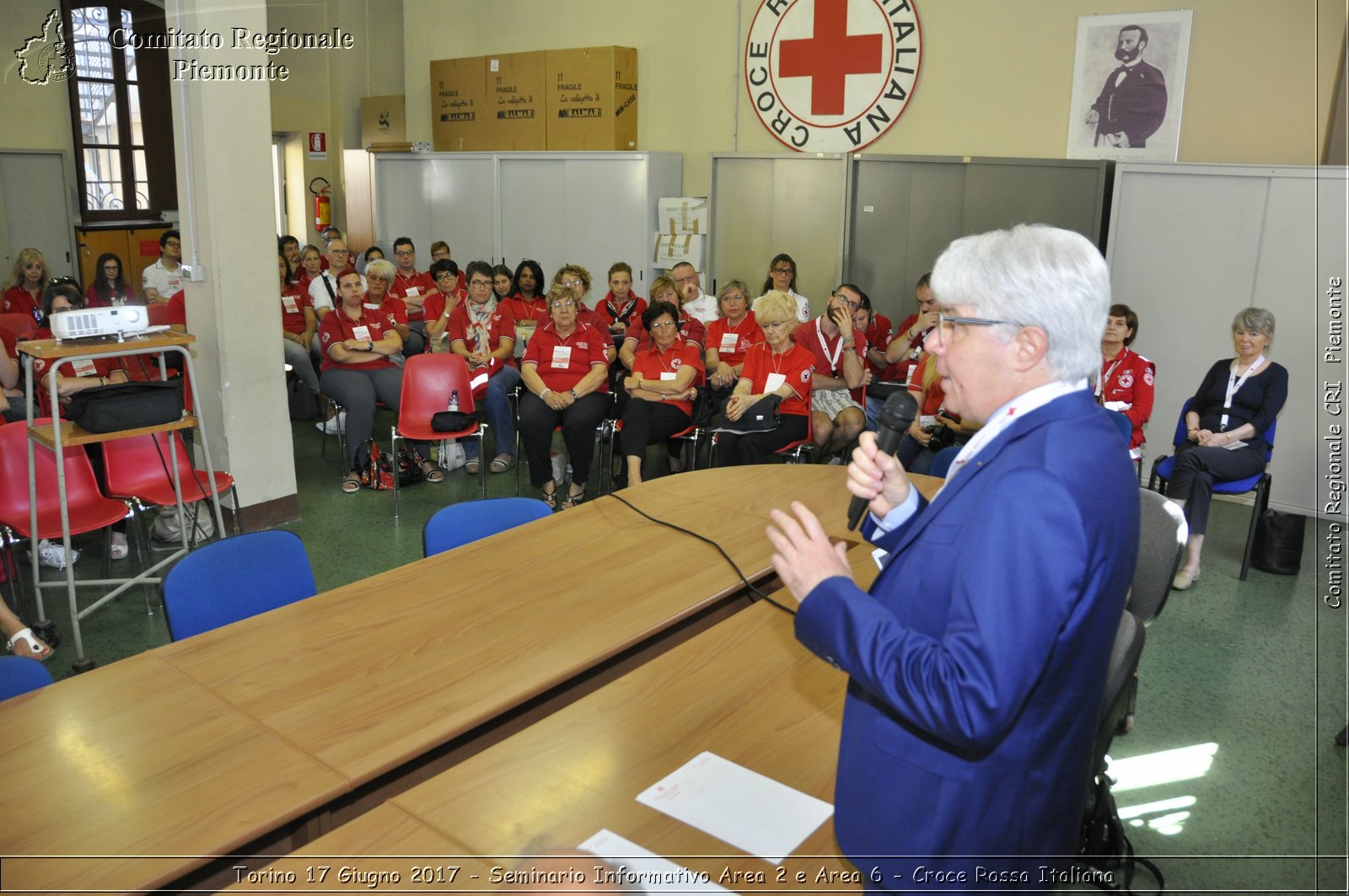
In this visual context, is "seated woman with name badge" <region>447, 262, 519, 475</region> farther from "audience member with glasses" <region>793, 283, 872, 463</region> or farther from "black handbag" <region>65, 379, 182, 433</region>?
"black handbag" <region>65, 379, 182, 433</region>

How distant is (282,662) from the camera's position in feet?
6.86

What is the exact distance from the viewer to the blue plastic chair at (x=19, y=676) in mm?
2020

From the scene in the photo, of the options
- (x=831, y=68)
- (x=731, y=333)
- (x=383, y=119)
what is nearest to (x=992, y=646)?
(x=731, y=333)

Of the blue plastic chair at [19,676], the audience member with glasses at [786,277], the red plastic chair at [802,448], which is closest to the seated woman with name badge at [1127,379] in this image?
the red plastic chair at [802,448]

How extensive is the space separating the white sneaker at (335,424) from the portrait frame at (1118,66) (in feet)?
16.9

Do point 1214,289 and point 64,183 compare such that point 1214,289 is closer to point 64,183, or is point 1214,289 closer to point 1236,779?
point 1236,779

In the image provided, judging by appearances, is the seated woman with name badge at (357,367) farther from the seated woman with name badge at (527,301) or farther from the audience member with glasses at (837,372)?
the audience member with glasses at (837,372)

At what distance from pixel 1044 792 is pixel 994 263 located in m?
0.70

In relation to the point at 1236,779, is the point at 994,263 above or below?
above

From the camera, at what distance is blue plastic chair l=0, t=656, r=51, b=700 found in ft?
6.63

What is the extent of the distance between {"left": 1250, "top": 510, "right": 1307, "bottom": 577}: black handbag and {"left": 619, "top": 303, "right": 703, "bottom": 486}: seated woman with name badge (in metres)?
3.07

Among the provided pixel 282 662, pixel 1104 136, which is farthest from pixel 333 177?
pixel 282 662

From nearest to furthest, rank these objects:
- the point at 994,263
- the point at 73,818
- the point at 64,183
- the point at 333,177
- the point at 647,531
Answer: the point at 994,263, the point at 73,818, the point at 647,531, the point at 64,183, the point at 333,177

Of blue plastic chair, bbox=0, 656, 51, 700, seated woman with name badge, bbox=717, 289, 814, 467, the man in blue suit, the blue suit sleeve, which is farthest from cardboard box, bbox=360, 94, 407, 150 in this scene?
the blue suit sleeve
